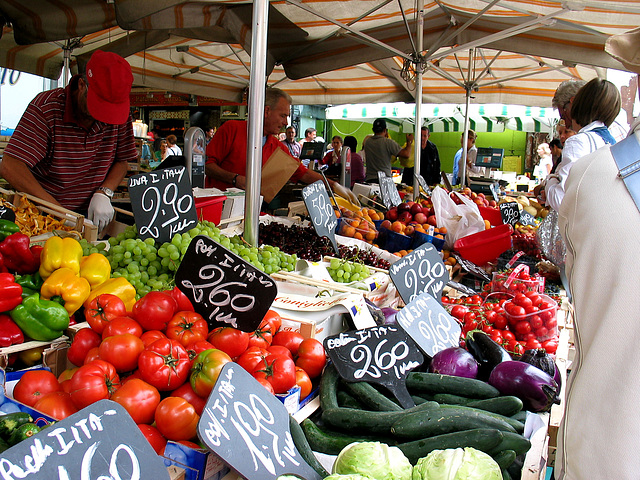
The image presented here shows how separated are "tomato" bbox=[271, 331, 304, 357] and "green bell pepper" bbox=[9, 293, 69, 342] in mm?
717

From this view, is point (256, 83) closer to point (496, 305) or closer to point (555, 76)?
point (496, 305)

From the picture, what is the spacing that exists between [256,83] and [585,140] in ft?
6.66

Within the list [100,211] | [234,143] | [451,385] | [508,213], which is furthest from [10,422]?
[508,213]

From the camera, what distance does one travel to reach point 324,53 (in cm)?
601

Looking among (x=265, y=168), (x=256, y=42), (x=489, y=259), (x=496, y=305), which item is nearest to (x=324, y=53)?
(x=265, y=168)

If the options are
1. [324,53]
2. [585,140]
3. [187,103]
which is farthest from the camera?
[187,103]

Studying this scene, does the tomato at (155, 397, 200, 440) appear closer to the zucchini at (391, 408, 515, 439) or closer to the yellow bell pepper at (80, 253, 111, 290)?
the zucchini at (391, 408, 515, 439)

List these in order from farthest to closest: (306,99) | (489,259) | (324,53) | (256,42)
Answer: (306,99) < (324,53) < (489,259) < (256,42)

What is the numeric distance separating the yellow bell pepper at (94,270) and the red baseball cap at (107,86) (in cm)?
136

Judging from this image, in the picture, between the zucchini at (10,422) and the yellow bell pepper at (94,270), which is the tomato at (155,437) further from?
the yellow bell pepper at (94,270)

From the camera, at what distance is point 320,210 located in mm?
3361

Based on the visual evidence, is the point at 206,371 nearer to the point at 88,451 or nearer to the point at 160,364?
the point at 160,364

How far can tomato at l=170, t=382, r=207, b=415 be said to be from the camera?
1.39 m

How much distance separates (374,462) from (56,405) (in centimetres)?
83
